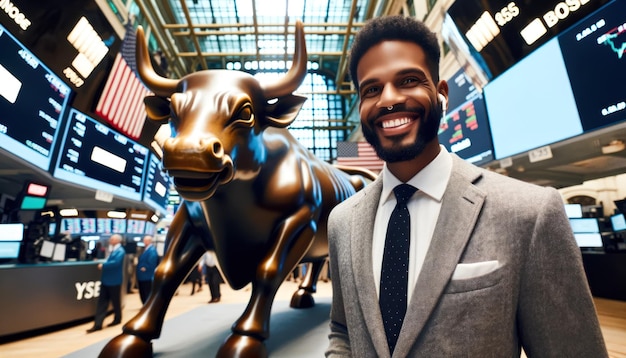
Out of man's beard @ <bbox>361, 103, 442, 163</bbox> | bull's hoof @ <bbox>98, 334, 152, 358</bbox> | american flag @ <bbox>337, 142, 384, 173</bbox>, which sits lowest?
bull's hoof @ <bbox>98, 334, 152, 358</bbox>

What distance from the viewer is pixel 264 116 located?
1.49 metres

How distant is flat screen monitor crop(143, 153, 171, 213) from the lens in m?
6.54

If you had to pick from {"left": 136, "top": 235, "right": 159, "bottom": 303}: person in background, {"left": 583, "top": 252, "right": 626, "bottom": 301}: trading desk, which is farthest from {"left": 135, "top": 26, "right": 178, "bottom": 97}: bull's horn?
{"left": 583, "top": 252, "right": 626, "bottom": 301}: trading desk

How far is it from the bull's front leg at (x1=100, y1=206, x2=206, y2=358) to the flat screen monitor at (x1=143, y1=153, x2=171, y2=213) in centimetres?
521

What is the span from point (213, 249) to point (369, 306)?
1.02m

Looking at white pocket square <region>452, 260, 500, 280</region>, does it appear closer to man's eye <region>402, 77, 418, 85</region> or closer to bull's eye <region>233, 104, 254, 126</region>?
man's eye <region>402, 77, 418, 85</region>

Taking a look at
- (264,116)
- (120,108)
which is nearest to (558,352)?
(264,116)

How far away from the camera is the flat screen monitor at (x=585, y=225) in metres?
4.87

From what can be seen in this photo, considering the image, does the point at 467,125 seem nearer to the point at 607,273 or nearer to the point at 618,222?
the point at 618,222

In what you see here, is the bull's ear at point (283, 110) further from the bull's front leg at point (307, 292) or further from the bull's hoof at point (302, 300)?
the bull's hoof at point (302, 300)

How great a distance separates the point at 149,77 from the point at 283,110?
635 mm

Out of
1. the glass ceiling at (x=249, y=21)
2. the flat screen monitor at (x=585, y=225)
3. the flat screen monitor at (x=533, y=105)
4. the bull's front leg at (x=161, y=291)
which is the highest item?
the glass ceiling at (x=249, y=21)

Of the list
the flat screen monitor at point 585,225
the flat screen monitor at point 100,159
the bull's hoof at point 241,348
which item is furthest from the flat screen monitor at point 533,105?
the flat screen monitor at point 100,159

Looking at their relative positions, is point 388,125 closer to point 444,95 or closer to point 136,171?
point 444,95
